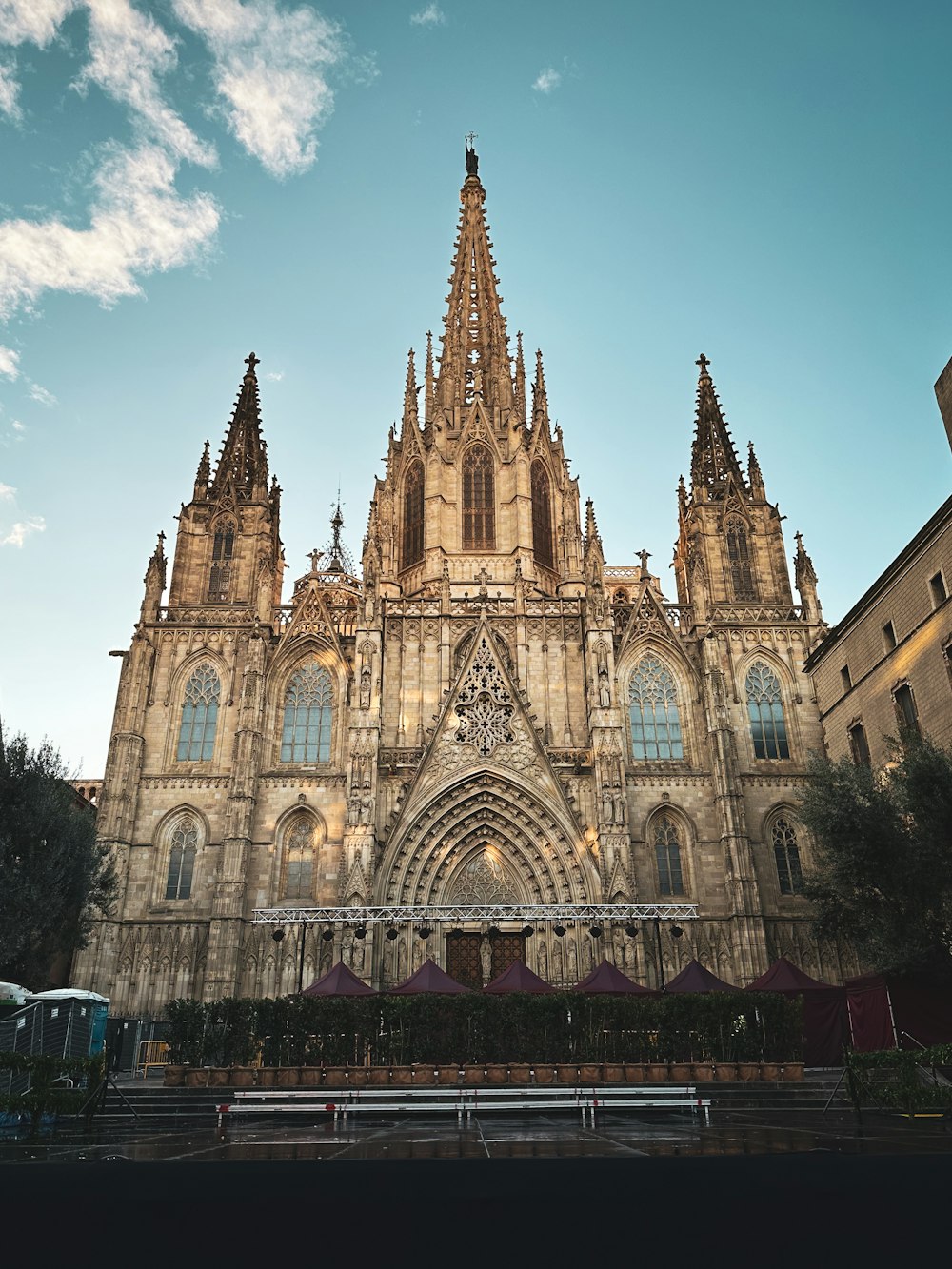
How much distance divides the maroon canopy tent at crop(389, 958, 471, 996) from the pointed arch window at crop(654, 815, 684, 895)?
40.7ft

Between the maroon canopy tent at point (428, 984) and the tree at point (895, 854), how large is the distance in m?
10.6

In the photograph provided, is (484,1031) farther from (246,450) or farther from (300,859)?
(246,450)

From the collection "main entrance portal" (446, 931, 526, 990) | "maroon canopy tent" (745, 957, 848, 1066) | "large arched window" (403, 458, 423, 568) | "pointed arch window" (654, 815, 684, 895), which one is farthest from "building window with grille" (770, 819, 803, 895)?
"large arched window" (403, 458, 423, 568)

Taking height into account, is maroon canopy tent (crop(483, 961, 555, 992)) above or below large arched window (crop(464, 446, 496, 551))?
below

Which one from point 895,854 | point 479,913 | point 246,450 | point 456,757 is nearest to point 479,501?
point 246,450

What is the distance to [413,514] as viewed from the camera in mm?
43781

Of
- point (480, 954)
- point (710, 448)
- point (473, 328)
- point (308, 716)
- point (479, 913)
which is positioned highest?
point (473, 328)

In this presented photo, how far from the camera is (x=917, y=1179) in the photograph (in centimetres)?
252

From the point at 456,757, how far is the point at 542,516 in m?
15.3

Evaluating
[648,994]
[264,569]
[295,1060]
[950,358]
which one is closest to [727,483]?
[950,358]

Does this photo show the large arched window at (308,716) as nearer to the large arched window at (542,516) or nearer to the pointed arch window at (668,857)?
the large arched window at (542,516)

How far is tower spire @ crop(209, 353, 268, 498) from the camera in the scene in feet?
138

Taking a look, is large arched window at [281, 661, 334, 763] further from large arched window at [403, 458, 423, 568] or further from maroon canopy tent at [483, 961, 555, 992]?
maroon canopy tent at [483, 961, 555, 992]

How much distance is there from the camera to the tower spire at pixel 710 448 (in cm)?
4238
